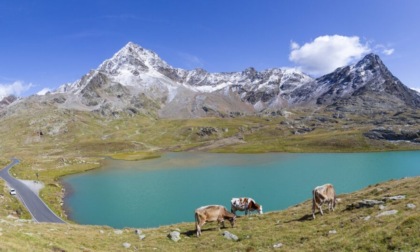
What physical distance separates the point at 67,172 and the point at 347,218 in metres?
159

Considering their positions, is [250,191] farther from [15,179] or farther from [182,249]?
[15,179]

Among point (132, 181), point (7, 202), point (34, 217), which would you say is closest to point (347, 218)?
point (34, 217)

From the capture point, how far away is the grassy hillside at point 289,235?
2044 cm

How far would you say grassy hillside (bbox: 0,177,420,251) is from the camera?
2044 cm


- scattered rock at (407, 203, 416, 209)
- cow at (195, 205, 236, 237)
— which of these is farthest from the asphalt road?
scattered rock at (407, 203, 416, 209)

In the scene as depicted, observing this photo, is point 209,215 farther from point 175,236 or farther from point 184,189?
point 184,189

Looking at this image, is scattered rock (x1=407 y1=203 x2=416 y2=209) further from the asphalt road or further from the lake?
the asphalt road

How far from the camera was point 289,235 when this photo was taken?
2694 cm

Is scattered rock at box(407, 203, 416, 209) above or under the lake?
above

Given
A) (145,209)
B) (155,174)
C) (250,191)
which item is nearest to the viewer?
(145,209)

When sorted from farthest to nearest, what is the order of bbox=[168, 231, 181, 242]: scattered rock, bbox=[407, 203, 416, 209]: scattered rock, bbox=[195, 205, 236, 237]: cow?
bbox=[195, 205, 236, 237]: cow < bbox=[168, 231, 181, 242]: scattered rock < bbox=[407, 203, 416, 209]: scattered rock

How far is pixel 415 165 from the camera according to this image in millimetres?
144500

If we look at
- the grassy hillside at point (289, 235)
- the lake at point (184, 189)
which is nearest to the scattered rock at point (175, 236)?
the grassy hillside at point (289, 235)

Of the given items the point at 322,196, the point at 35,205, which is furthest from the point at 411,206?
the point at 35,205
